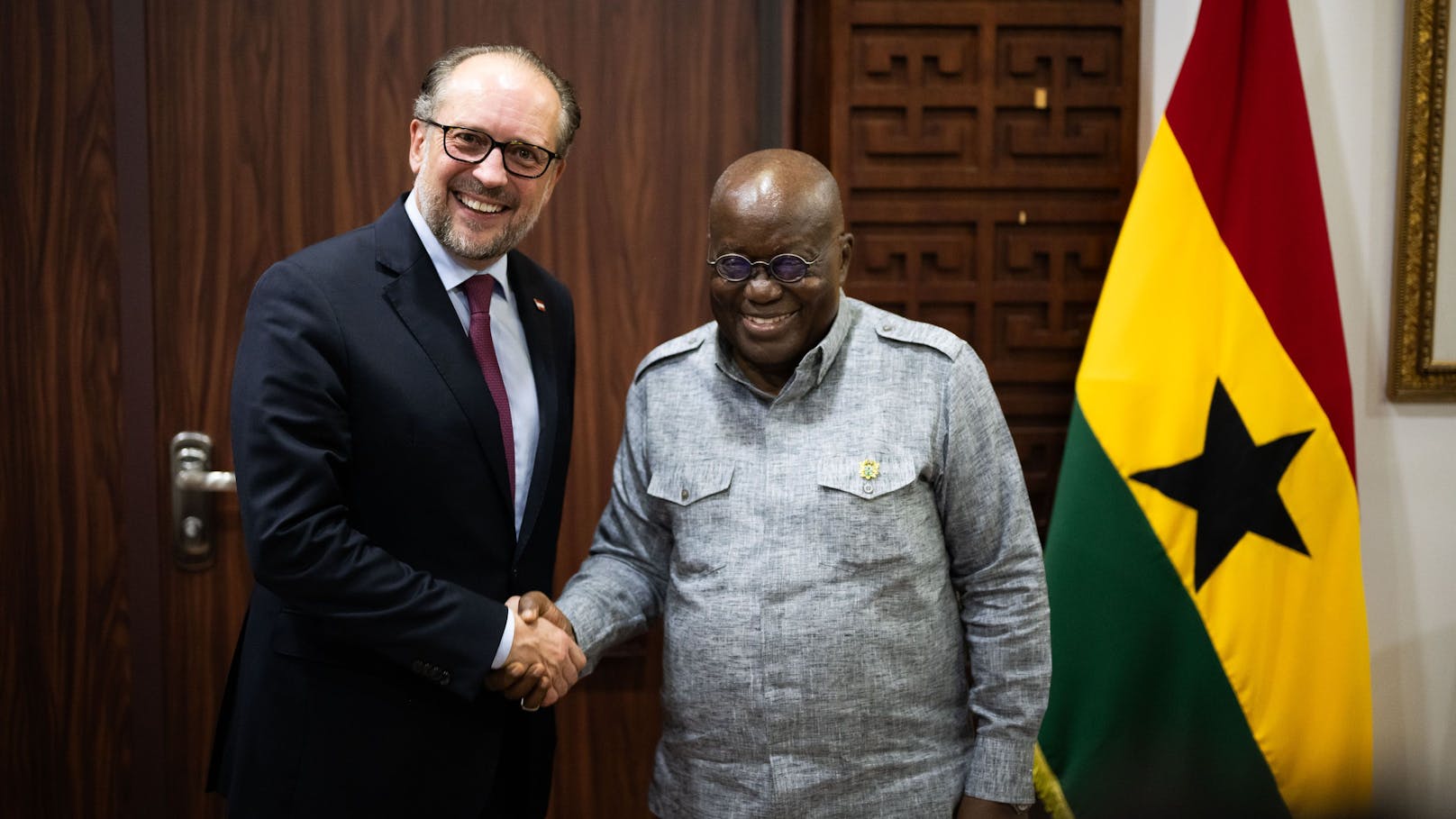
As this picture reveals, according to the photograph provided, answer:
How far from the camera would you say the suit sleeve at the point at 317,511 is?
1.37 metres

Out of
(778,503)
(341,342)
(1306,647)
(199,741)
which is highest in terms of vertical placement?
(341,342)

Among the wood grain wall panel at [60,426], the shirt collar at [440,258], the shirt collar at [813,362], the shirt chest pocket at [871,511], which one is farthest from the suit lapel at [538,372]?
the wood grain wall panel at [60,426]

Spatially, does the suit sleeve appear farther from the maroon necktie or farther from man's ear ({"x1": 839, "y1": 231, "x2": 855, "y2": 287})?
man's ear ({"x1": 839, "y1": 231, "x2": 855, "y2": 287})

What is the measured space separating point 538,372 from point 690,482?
28 centimetres

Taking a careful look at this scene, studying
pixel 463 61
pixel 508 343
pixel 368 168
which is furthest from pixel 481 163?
pixel 368 168

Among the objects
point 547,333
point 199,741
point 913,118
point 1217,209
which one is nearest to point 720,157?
point 913,118

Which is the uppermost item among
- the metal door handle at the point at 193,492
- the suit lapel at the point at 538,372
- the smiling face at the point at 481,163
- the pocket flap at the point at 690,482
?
the smiling face at the point at 481,163

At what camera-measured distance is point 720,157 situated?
2203 millimetres

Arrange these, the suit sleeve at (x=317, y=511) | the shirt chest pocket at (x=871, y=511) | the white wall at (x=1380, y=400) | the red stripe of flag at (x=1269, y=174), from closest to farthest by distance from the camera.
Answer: the suit sleeve at (x=317, y=511) < the shirt chest pocket at (x=871, y=511) < the red stripe of flag at (x=1269, y=174) < the white wall at (x=1380, y=400)

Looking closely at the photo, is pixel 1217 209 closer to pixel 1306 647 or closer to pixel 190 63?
pixel 1306 647

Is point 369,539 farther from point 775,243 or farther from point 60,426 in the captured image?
point 60,426

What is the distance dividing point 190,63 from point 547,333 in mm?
1009

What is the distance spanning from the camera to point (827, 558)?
1475mm

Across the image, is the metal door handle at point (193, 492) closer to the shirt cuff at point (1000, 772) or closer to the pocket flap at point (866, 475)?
the pocket flap at point (866, 475)
